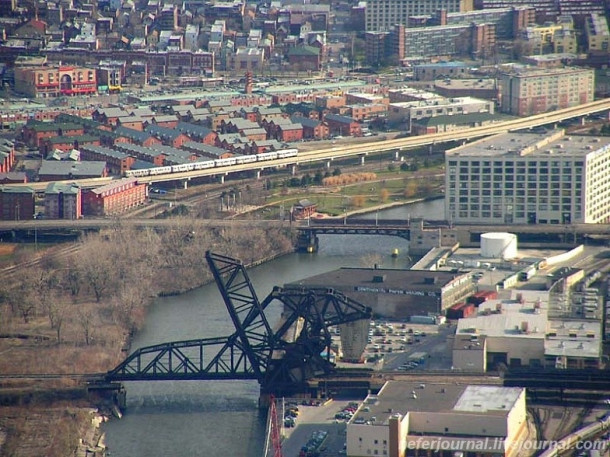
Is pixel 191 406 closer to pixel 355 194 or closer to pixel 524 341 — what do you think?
pixel 524 341

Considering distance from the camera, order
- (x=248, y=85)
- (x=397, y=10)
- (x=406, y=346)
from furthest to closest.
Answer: (x=397, y=10) < (x=248, y=85) < (x=406, y=346)

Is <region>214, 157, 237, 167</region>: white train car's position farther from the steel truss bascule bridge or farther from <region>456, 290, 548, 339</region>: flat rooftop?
the steel truss bascule bridge

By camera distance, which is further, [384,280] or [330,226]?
[330,226]

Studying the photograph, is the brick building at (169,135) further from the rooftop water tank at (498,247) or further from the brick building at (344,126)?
the rooftop water tank at (498,247)

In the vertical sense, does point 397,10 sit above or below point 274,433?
above

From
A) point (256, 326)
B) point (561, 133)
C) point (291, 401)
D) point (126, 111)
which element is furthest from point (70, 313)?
point (126, 111)

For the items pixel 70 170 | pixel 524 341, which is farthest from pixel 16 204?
pixel 524 341

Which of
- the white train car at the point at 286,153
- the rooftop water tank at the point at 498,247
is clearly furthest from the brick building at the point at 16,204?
the rooftop water tank at the point at 498,247
